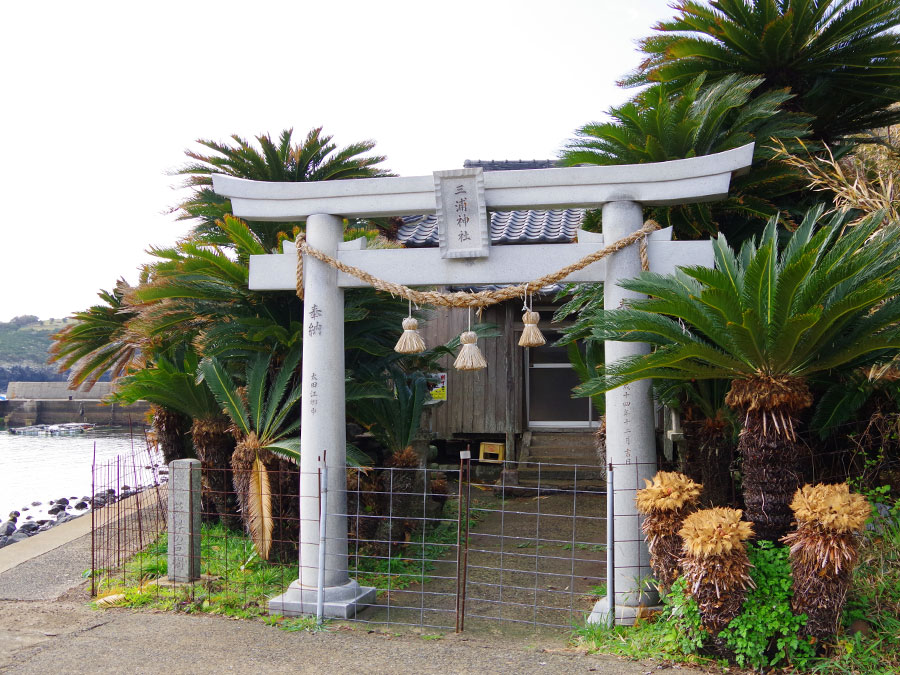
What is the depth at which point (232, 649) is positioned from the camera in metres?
5.37

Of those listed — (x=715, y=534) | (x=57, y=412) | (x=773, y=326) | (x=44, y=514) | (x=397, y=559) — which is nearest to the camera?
(x=715, y=534)

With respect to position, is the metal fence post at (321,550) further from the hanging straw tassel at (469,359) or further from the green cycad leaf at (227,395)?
the green cycad leaf at (227,395)

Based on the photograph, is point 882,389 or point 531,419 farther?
point 531,419

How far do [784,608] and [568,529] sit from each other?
4918 millimetres

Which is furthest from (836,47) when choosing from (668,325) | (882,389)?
(668,325)

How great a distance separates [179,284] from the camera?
8297mm

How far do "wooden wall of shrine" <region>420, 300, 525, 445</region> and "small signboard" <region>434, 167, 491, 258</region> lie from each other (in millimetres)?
6145

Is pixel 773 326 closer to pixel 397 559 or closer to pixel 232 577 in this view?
pixel 397 559

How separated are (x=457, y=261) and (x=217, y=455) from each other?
4.39 metres

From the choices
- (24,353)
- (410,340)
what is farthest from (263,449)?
(24,353)

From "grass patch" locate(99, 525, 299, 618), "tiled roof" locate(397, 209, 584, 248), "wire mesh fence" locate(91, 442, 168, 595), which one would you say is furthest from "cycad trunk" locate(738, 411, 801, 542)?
"tiled roof" locate(397, 209, 584, 248)

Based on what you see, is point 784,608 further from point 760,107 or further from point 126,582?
point 126,582

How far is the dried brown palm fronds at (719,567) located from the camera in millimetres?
4684

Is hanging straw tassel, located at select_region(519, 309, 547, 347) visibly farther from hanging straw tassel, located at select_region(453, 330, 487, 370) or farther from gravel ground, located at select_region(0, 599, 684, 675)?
gravel ground, located at select_region(0, 599, 684, 675)
